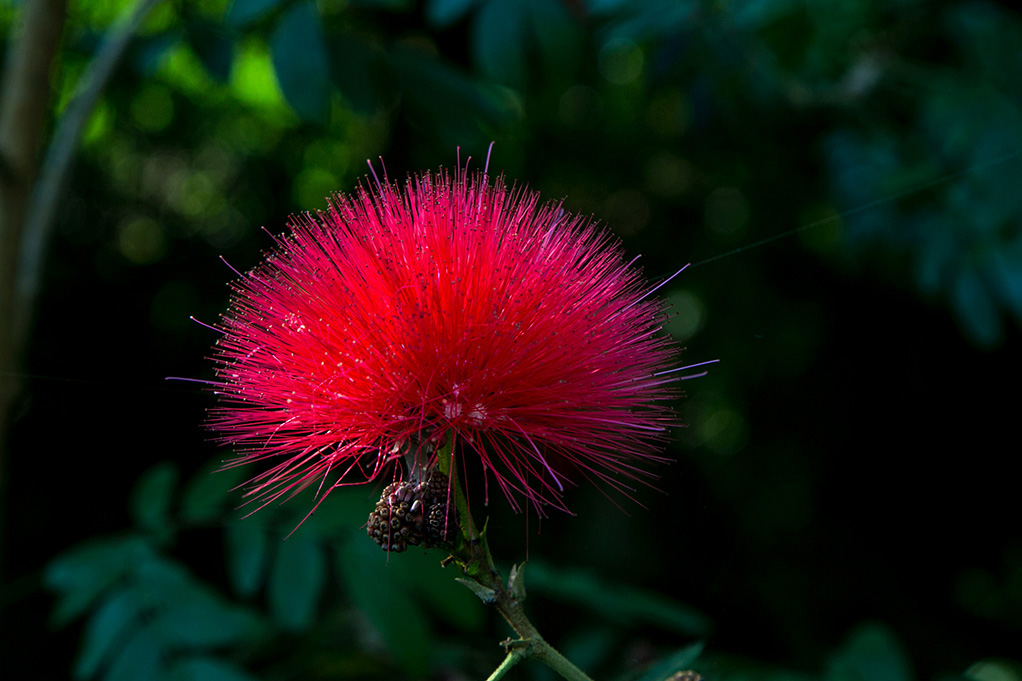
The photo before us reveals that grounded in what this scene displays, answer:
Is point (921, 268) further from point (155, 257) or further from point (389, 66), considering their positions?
point (155, 257)

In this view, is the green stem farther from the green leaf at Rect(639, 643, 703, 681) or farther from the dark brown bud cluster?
the green leaf at Rect(639, 643, 703, 681)

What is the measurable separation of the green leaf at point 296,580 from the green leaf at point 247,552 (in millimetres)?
31

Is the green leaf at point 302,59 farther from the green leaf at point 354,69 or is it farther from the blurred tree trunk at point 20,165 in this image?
the blurred tree trunk at point 20,165

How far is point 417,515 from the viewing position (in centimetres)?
67

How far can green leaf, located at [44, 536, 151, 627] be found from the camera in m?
1.38

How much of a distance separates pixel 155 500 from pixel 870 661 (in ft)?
4.45

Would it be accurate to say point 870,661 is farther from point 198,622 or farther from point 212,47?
point 212,47

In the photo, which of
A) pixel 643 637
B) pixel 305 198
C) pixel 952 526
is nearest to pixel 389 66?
pixel 643 637

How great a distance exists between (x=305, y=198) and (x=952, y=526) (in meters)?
3.22

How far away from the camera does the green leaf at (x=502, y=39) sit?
156 centimetres

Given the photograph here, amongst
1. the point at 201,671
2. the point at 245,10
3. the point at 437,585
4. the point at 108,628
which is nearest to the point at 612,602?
the point at 437,585

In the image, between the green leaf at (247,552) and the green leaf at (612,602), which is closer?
the green leaf at (247,552)

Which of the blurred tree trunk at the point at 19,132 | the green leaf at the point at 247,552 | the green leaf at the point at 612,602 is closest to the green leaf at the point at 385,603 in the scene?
the green leaf at the point at 247,552

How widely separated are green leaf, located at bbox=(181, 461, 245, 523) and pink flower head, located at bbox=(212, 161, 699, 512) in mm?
815
